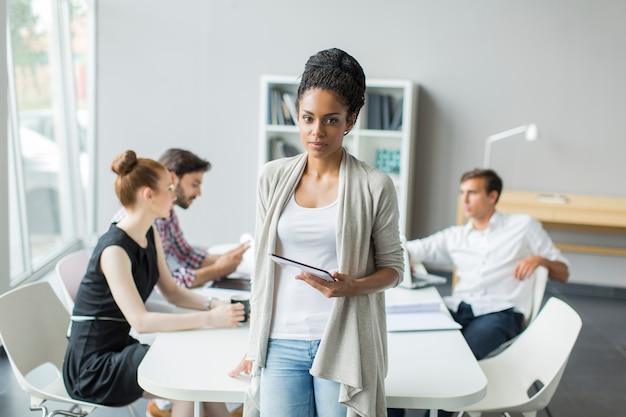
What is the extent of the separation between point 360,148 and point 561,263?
2.65 meters

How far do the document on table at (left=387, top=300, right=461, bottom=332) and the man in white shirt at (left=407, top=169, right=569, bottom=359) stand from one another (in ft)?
1.91

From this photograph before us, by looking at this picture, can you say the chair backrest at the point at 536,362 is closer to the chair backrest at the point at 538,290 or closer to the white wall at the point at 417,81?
the chair backrest at the point at 538,290

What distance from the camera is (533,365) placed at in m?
2.64

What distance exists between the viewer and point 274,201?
1.80 metres

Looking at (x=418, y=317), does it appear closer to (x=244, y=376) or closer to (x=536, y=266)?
(x=244, y=376)

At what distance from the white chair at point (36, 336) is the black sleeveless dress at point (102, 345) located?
75mm

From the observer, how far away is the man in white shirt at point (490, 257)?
3203mm

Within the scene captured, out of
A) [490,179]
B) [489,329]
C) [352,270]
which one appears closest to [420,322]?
[489,329]

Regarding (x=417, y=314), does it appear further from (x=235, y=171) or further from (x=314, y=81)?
(x=235, y=171)

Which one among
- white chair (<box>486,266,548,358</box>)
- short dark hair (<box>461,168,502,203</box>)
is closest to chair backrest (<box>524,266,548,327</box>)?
white chair (<box>486,266,548,358</box>)

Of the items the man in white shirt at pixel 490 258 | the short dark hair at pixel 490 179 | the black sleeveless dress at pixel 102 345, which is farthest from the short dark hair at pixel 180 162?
the short dark hair at pixel 490 179

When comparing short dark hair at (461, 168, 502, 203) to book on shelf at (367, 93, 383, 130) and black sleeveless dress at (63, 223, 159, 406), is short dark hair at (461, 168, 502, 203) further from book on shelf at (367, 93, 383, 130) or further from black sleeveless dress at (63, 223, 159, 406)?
book on shelf at (367, 93, 383, 130)

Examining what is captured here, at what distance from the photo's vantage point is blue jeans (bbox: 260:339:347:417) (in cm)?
175

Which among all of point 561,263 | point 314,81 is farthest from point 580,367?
point 314,81
